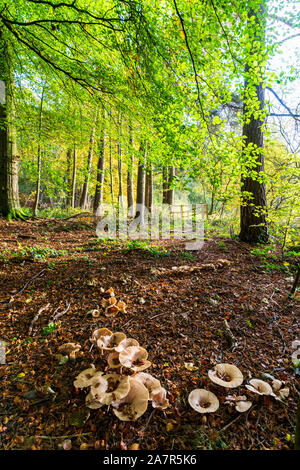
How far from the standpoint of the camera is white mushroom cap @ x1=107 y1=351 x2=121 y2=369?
148 cm

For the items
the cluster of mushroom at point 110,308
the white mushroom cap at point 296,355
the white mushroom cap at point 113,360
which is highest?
the cluster of mushroom at point 110,308

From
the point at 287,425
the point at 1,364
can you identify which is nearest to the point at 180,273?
the point at 287,425

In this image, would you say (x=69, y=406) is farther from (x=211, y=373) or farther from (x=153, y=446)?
(x=211, y=373)

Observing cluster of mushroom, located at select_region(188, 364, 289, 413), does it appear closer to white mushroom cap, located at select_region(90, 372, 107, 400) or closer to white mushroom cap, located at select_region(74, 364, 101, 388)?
white mushroom cap, located at select_region(90, 372, 107, 400)

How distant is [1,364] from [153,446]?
1430 mm

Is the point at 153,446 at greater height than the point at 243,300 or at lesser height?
lesser

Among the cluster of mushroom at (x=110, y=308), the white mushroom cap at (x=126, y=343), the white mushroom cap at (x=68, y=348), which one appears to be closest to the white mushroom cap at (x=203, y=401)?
the white mushroom cap at (x=126, y=343)

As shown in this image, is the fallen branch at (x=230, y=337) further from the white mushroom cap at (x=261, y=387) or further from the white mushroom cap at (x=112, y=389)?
the white mushroom cap at (x=112, y=389)

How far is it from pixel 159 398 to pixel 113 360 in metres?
0.44

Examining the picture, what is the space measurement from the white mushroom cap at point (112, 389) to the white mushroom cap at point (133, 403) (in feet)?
0.16

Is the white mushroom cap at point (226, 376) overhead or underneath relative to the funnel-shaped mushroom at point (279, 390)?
overhead

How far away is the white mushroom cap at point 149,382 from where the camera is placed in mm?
1363

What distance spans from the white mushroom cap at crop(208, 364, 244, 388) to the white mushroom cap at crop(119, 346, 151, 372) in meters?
0.52
